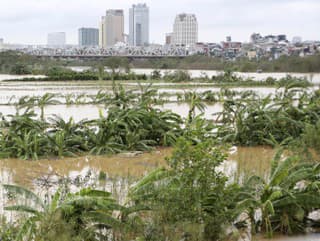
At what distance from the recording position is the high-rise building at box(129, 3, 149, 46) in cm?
17510

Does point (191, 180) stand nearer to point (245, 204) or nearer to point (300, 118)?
point (245, 204)

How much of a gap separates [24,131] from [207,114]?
30.3ft

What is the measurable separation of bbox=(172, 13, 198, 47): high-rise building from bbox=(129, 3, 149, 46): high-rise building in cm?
1048

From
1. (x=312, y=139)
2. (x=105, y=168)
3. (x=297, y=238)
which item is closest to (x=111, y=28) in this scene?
(x=105, y=168)

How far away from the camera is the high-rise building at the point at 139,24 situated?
6894 inches

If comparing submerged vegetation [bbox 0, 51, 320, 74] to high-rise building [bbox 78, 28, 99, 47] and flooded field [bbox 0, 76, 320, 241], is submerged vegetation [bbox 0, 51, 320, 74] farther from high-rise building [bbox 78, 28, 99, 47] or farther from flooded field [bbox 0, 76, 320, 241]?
high-rise building [bbox 78, 28, 99, 47]

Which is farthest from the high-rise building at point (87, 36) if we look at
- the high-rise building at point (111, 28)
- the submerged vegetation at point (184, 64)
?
the submerged vegetation at point (184, 64)

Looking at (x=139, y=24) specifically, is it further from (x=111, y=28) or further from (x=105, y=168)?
(x=105, y=168)

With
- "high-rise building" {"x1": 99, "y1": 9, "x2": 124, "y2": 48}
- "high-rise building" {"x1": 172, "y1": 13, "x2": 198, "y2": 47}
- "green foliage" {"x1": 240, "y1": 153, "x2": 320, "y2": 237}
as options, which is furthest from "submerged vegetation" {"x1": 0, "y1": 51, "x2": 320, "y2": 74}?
"high-rise building" {"x1": 172, "y1": 13, "x2": 198, "y2": 47}

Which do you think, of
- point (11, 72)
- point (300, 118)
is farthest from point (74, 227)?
point (11, 72)

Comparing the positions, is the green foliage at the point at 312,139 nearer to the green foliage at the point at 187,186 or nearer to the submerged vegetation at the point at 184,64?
the green foliage at the point at 187,186

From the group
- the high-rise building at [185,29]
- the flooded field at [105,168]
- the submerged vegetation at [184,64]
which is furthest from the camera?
the high-rise building at [185,29]

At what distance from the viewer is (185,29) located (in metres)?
171

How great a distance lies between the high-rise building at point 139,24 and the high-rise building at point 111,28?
10.5 metres
